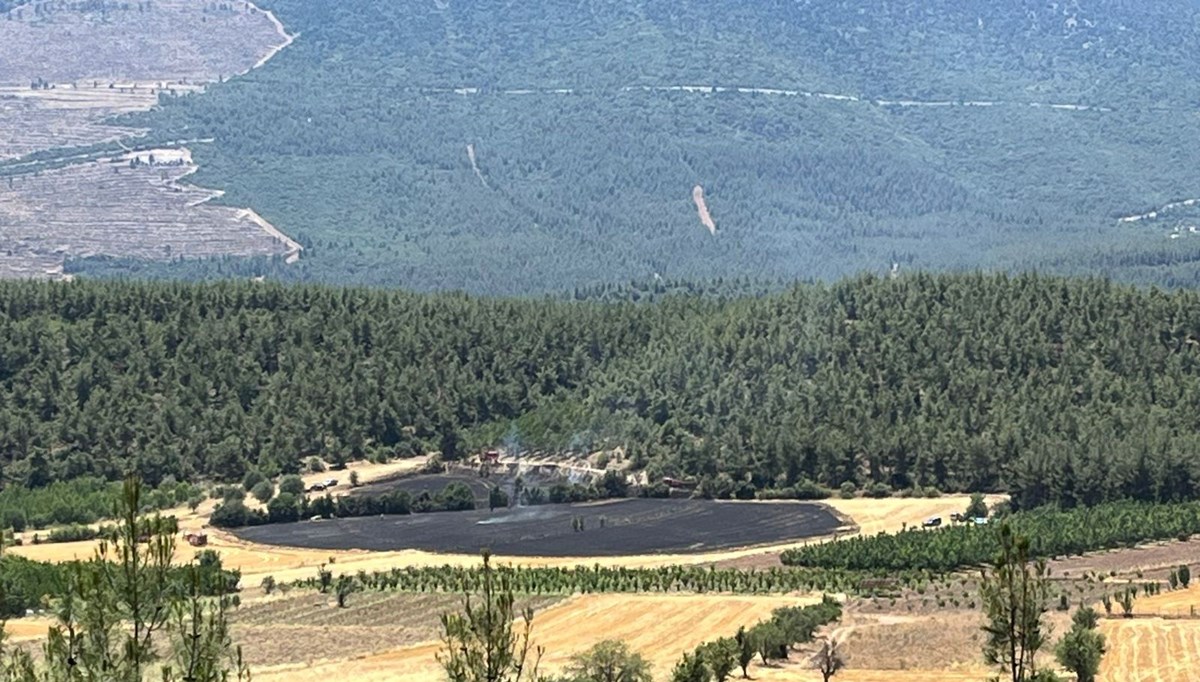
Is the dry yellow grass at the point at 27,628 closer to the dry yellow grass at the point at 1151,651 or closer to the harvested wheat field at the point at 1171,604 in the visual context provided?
the dry yellow grass at the point at 1151,651

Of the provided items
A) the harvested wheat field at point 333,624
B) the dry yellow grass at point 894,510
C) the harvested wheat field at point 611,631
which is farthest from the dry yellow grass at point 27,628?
the dry yellow grass at point 894,510

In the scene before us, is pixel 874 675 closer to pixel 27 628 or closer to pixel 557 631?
pixel 557 631

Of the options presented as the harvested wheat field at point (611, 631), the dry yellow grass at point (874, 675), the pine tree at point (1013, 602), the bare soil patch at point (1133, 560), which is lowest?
the bare soil patch at point (1133, 560)

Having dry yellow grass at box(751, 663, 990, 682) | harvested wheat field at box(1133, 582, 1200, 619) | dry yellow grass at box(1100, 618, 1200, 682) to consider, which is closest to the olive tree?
dry yellow grass at box(751, 663, 990, 682)

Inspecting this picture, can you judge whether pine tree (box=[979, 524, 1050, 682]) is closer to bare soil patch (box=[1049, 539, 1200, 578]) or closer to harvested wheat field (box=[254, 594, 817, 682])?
harvested wheat field (box=[254, 594, 817, 682])

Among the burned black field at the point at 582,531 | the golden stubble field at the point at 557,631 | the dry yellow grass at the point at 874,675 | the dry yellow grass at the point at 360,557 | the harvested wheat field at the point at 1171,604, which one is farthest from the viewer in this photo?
the burned black field at the point at 582,531

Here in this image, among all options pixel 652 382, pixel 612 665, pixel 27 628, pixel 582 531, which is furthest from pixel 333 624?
pixel 652 382

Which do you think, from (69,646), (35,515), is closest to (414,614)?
(35,515)

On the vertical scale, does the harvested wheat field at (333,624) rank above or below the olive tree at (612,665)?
below
